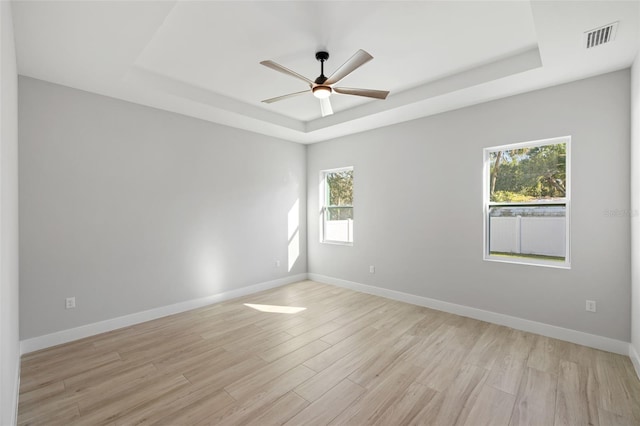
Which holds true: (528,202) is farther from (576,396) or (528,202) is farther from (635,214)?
(576,396)

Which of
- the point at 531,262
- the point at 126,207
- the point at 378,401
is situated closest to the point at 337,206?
the point at 531,262

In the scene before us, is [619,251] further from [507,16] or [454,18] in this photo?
[454,18]

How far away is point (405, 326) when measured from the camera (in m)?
3.50

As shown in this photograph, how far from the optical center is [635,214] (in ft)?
8.53

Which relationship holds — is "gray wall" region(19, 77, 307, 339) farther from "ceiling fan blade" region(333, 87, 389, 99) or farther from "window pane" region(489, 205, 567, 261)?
"window pane" region(489, 205, 567, 261)

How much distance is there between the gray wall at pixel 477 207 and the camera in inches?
113

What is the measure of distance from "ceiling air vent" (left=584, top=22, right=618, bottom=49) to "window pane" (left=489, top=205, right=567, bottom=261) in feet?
5.36

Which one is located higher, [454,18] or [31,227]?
[454,18]

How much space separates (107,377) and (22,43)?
291cm

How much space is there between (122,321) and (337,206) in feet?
12.3

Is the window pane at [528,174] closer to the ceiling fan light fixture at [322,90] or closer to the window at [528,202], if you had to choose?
the window at [528,202]

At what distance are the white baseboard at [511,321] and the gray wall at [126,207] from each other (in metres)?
2.18

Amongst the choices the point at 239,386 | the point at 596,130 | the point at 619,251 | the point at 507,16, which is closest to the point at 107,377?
the point at 239,386

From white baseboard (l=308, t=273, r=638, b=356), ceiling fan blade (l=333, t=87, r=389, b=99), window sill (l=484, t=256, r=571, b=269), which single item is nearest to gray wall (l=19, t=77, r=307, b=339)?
white baseboard (l=308, t=273, r=638, b=356)
